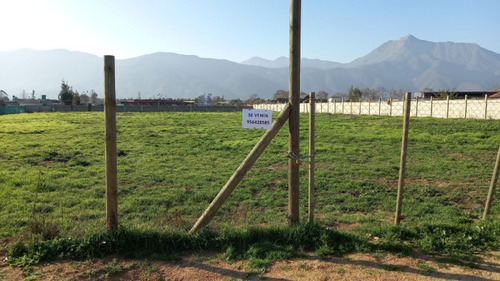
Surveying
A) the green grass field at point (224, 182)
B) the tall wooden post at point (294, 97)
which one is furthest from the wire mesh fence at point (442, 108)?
the tall wooden post at point (294, 97)

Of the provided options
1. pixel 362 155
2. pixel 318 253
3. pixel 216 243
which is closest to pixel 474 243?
pixel 318 253

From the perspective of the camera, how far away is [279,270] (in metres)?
4.34

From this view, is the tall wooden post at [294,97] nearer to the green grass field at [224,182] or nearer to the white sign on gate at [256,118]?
the white sign on gate at [256,118]

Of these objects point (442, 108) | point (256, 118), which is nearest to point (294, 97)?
point (256, 118)

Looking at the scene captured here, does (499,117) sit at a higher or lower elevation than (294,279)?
higher

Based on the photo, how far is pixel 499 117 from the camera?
27.4 m

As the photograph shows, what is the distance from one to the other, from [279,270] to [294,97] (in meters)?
2.54

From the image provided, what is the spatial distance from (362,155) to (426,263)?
9.18 metres

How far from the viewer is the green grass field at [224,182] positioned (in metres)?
6.46

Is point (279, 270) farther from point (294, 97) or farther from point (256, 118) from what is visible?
point (294, 97)

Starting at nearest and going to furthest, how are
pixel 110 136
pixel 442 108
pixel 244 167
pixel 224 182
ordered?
1. pixel 110 136
2. pixel 244 167
3. pixel 224 182
4. pixel 442 108

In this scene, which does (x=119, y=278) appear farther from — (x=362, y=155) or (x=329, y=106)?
(x=329, y=106)

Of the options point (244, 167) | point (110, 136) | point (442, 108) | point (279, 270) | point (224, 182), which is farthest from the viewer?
point (442, 108)

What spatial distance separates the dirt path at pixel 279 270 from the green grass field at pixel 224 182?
27.9 inches
